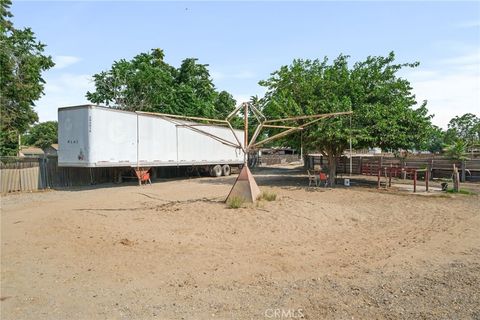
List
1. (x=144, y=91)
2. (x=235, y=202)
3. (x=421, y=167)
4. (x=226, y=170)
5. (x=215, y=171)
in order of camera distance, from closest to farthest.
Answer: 1. (x=235, y=202)
2. (x=421, y=167)
3. (x=215, y=171)
4. (x=226, y=170)
5. (x=144, y=91)

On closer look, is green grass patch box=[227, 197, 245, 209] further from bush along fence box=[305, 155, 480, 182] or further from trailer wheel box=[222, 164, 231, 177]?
trailer wheel box=[222, 164, 231, 177]

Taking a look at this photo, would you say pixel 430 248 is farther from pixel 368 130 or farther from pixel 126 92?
pixel 126 92

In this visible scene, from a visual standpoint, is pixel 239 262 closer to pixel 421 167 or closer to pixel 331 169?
pixel 331 169

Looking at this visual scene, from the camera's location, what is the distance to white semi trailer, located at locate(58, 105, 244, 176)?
18.5 meters

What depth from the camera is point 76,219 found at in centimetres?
1091

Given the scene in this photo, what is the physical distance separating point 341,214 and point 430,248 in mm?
3715

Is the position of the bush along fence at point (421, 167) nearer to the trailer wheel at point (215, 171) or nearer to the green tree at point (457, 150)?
the green tree at point (457, 150)

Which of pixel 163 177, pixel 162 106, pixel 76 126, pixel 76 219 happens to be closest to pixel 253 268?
pixel 76 219

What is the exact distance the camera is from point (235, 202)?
11930mm

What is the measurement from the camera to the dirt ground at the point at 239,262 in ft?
16.6

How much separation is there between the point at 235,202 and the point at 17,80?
62.8 feet

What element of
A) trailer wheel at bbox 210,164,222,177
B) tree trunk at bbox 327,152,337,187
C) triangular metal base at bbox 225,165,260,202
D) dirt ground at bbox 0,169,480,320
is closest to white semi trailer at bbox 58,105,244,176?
triangular metal base at bbox 225,165,260,202

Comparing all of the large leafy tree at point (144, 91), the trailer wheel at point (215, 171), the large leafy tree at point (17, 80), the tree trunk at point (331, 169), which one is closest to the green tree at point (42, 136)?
the large leafy tree at point (144, 91)

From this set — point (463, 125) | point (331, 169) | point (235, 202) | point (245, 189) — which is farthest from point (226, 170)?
point (463, 125)
